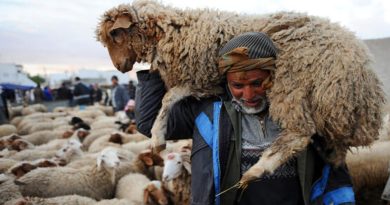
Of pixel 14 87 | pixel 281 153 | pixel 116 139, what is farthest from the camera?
pixel 14 87

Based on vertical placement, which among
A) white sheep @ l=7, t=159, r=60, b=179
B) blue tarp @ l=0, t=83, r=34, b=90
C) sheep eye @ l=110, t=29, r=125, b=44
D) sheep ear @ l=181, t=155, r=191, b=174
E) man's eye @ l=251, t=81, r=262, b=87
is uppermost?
sheep eye @ l=110, t=29, r=125, b=44

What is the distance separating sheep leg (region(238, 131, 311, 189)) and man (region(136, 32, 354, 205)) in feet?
0.42

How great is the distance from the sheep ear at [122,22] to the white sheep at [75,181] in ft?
11.5

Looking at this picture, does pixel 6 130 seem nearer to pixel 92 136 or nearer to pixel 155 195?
pixel 92 136

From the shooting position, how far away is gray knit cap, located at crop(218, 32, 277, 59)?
1.56 m

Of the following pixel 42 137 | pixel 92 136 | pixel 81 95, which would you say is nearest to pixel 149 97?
pixel 92 136

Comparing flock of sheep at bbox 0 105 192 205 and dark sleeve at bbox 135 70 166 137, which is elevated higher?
dark sleeve at bbox 135 70 166 137

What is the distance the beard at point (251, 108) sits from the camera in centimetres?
172

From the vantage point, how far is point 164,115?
1.82 m

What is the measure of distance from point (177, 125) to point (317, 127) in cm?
66

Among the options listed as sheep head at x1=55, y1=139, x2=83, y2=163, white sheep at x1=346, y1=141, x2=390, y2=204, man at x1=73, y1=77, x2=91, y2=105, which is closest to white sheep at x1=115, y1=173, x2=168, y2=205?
sheep head at x1=55, y1=139, x2=83, y2=163

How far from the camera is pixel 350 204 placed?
1752mm

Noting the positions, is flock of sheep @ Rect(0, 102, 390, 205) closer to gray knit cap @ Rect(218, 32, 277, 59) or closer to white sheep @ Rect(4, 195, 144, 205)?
white sheep @ Rect(4, 195, 144, 205)

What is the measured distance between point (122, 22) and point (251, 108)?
0.70 meters
